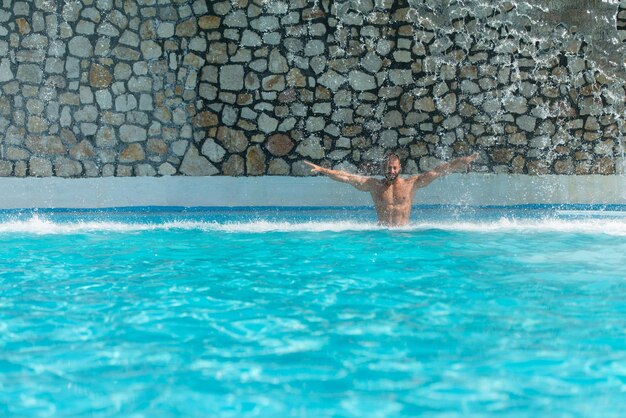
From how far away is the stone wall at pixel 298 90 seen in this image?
1014 centimetres

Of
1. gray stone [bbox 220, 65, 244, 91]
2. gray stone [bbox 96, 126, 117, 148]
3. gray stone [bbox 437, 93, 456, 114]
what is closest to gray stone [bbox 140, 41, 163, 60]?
gray stone [bbox 220, 65, 244, 91]

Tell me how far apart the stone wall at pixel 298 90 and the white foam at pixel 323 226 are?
157 cm

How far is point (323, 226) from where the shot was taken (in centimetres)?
839

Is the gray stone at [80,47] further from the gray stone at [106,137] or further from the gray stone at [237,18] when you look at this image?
the gray stone at [237,18]

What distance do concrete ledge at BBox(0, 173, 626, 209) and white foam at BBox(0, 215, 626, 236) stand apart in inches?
40.5

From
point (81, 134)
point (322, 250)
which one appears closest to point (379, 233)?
point (322, 250)

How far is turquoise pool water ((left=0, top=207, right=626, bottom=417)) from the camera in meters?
2.94

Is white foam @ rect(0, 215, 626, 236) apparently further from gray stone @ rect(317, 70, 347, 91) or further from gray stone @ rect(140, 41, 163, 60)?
gray stone @ rect(140, 41, 163, 60)

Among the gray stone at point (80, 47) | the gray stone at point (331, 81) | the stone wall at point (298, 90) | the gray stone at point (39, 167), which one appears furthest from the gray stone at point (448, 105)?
the gray stone at point (39, 167)

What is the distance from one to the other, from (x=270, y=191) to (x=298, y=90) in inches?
58.7

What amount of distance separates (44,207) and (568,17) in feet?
25.5

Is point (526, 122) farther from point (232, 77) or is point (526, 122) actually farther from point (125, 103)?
point (125, 103)

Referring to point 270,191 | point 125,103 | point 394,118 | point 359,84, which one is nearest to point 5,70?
point 125,103

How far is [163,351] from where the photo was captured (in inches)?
139
